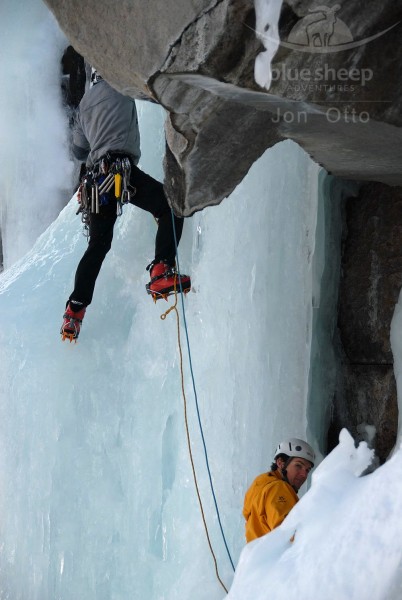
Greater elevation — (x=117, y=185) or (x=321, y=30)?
(x=117, y=185)

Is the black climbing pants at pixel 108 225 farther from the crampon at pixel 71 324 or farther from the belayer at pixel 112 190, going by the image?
the crampon at pixel 71 324

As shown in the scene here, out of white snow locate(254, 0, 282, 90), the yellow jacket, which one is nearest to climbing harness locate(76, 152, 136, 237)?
the yellow jacket

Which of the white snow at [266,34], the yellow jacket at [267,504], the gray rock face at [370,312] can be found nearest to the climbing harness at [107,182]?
the gray rock face at [370,312]

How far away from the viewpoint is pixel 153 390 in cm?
487

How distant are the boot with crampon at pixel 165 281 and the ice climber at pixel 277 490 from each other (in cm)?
113

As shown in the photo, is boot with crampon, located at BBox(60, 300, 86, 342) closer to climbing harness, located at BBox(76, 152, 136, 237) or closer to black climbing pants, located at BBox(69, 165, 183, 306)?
black climbing pants, located at BBox(69, 165, 183, 306)

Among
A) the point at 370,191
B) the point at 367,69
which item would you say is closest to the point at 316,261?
the point at 370,191

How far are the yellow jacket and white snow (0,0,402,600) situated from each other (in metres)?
0.78

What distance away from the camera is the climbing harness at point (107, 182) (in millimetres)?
4286

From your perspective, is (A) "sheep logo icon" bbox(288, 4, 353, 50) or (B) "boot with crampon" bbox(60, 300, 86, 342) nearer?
(A) "sheep logo icon" bbox(288, 4, 353, 50)

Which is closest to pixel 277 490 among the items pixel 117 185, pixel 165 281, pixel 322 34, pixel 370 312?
pixel 370 312

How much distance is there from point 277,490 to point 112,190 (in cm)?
173

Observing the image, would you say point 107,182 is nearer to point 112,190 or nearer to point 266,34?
point 112,190

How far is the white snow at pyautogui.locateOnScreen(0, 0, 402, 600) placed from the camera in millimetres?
4164
